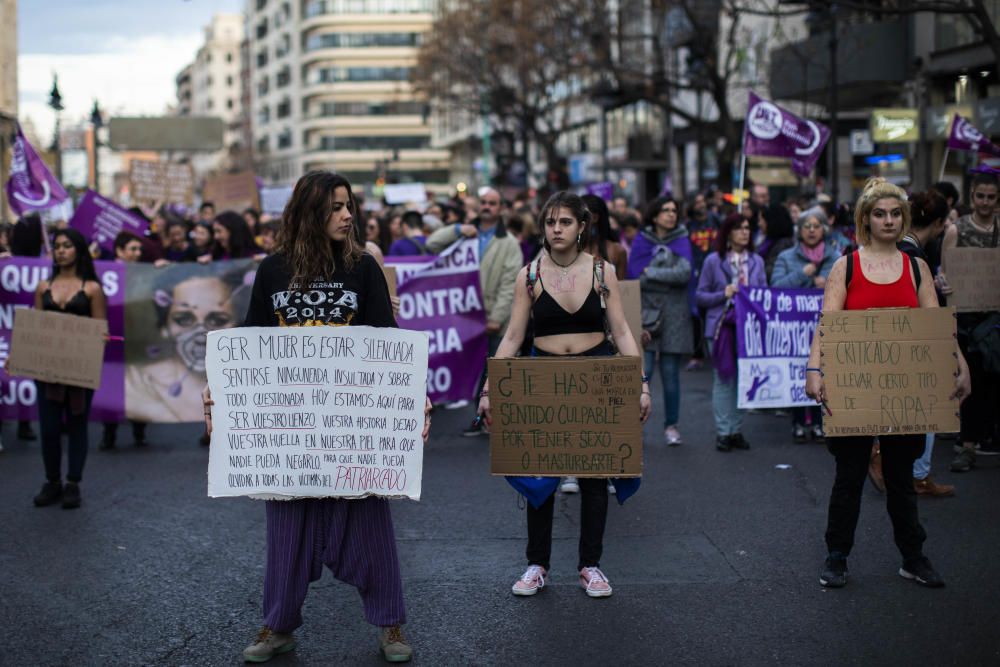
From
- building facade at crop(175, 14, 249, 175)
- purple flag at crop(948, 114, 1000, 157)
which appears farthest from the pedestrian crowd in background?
building facade at crop(175, 14, 249, 175)

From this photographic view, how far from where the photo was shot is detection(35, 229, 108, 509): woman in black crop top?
28.1 ft

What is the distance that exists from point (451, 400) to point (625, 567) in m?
5.04

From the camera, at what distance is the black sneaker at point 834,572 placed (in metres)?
6.14

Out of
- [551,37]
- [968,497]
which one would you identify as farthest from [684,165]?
[968,497]

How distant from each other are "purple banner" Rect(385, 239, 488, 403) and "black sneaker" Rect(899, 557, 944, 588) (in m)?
5.59

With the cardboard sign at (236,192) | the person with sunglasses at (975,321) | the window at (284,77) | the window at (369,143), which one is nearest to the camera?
the person with sunglasses at (975,321)

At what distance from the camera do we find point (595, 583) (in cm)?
603

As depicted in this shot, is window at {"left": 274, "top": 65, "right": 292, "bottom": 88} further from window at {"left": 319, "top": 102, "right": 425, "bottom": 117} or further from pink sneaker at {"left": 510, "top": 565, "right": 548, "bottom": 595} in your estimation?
pink sneaker at {"left": 510, "top": 565, "right": 548, "bottom": 595}

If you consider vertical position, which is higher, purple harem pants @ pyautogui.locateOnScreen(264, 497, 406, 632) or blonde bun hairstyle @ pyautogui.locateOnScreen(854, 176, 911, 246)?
blonde bun hairstyle @ pyautogui.locateOnScreen(854, 176, 911, 246)

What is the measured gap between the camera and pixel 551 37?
37.4 m

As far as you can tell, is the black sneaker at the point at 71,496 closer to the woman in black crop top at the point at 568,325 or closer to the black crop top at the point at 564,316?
the woman in black crop top at the point at 568,325

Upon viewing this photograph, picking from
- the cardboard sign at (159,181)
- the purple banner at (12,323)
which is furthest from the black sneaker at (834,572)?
the cardboard sign at (159,181)

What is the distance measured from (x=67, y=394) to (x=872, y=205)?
534 cm

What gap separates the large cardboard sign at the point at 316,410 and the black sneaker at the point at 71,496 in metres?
3.52
